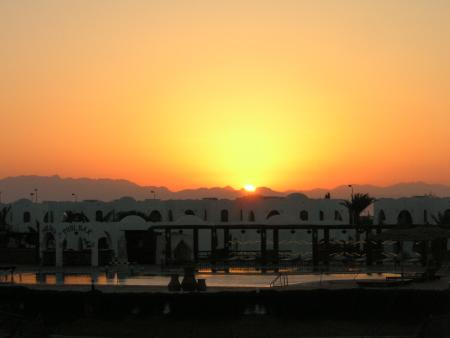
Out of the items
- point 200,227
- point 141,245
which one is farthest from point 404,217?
point 141,245

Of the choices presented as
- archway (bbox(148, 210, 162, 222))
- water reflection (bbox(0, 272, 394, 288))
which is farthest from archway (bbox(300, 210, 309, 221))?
water reflection (bbox(0, 272, 394, 288))

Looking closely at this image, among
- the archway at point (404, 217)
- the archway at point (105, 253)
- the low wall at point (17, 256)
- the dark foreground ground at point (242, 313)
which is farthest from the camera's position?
the archway at point (404, 217)

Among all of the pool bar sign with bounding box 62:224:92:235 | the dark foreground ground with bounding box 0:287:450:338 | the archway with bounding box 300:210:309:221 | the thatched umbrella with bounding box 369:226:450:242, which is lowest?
the dark foreground ground with bounding box 0:287:450:338

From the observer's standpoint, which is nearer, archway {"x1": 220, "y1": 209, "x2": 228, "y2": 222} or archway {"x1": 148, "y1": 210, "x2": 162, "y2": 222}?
archway {"x1": 148, "y1": 210, "x2": 162, "y2": 222}

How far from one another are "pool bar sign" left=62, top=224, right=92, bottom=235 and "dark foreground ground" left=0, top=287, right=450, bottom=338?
58.1 feet

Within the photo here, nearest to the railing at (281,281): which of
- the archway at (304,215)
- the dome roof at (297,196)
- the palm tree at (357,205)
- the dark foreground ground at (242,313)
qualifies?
the dark foreground ground at (242,313)

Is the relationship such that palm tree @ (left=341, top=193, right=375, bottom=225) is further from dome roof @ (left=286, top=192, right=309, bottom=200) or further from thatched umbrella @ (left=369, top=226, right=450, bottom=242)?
thatched umbrella @ (left=369, top=226, right=450, bottom=242)

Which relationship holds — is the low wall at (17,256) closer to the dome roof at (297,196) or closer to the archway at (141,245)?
the archway at (141,245)

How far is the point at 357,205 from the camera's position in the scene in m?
55.9

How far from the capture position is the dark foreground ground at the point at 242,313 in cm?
2142

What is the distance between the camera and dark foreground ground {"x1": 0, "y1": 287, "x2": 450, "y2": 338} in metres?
21.4

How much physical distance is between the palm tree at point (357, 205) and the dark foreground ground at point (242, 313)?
33.1m

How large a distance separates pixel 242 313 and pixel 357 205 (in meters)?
34.3

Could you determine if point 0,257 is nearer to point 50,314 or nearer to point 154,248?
point 154,248
